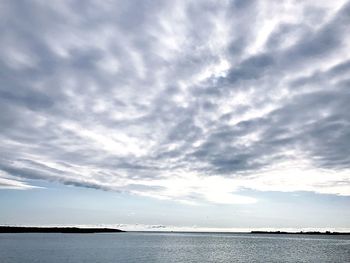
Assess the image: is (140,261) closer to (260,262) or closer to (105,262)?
(105,262)

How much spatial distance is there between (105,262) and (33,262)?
1639cm

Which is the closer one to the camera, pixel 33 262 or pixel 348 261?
pixel 33 262

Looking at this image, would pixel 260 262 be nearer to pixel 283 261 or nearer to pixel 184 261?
pixel 283 261

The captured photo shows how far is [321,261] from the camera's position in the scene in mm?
92188

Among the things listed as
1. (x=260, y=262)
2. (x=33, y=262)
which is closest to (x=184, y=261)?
(x=260, y=262)

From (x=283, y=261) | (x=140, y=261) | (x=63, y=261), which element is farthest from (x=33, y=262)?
(x=283, y=261)

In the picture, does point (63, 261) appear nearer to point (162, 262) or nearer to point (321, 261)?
point (162, 262)

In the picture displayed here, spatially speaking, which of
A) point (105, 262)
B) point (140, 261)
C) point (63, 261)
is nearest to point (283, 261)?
point (140, 261)

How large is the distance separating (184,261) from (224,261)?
1119 centimetres

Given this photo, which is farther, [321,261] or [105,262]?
[321,261]

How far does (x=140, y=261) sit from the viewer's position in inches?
3305

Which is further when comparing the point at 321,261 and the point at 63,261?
the point at 321,261

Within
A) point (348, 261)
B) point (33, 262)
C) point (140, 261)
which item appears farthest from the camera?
point (348, 261)

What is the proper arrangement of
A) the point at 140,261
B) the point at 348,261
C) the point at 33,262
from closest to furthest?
the point at 33,262, the point at 140,261, the point at 348,261
